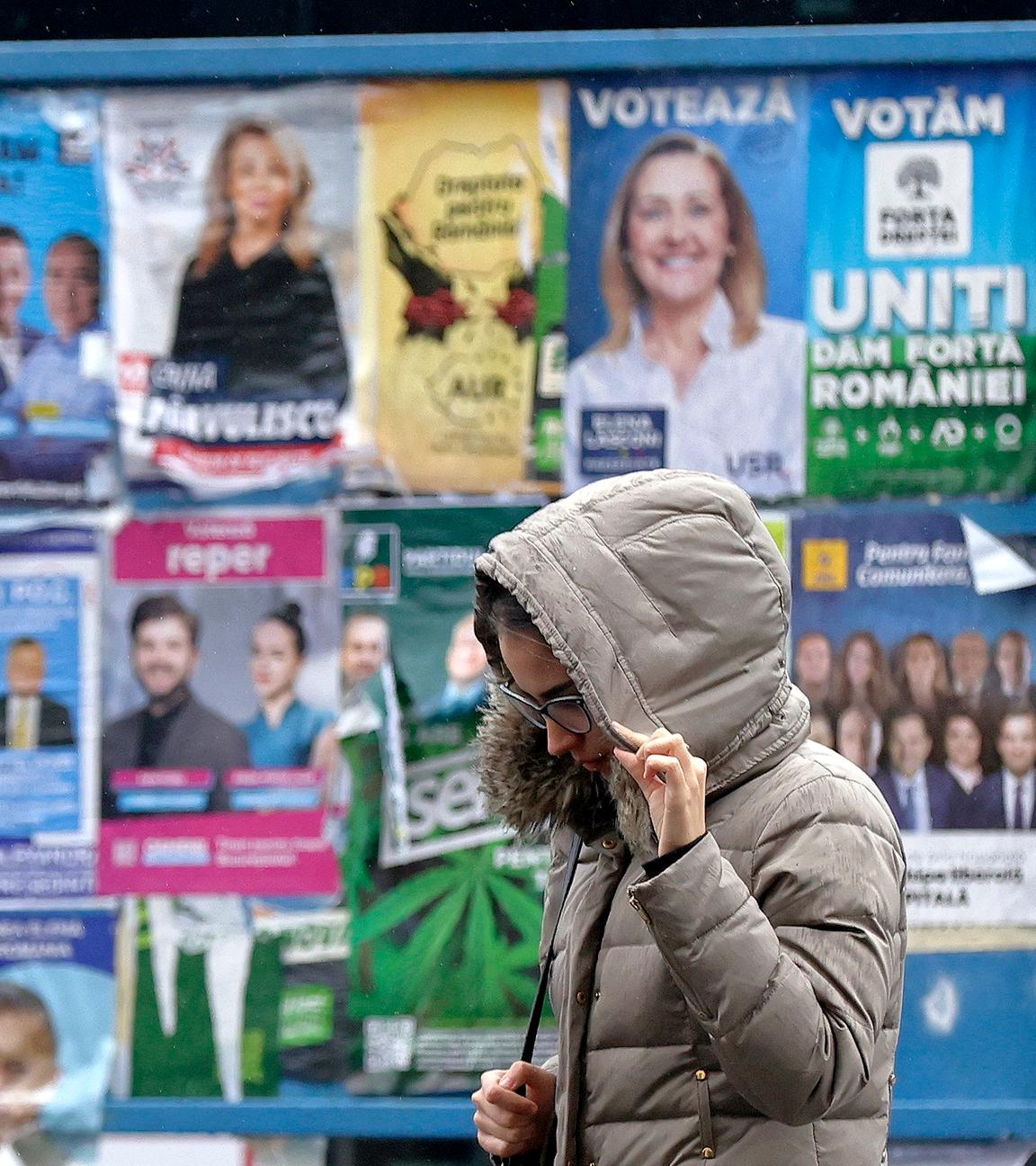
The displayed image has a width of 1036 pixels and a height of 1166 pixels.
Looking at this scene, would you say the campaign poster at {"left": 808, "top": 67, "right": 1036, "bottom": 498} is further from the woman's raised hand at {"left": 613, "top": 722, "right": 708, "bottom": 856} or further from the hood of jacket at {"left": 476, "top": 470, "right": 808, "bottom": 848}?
the woman's raised hand at {"left": 613, "top": 722, "right": 708, "bottom": 856}

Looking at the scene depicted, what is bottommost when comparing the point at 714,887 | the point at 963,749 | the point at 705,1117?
the point at 705,1117

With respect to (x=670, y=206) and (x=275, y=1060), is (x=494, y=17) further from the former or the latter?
(x=275, y=1060)

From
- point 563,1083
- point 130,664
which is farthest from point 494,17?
point 563,1083

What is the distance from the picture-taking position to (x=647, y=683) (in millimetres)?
1772

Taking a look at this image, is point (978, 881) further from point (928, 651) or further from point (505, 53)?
point (505, 53)

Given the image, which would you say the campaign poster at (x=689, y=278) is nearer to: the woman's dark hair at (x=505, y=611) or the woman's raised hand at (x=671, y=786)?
the woman's dark hair at (x=505, y=611)

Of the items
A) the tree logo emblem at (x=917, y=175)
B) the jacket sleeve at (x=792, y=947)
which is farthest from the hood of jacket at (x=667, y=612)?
the tree logo emblem at (x=917, y=175)

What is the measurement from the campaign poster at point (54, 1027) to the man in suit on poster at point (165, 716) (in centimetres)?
31

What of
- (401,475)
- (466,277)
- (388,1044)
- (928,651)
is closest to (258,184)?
(466,277)

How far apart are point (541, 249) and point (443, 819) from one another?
137 centimetres

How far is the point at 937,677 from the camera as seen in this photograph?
12.0 ft

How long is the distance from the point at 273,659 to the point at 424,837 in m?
0.56

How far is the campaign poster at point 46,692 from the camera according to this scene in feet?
12.4

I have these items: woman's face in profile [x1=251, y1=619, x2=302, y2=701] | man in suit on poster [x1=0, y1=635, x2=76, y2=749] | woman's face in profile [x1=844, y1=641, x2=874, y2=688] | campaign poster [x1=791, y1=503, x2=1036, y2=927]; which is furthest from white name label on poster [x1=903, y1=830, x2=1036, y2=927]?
man in suit on poster [x1=0, y1=635, x2=76, y2=749]
